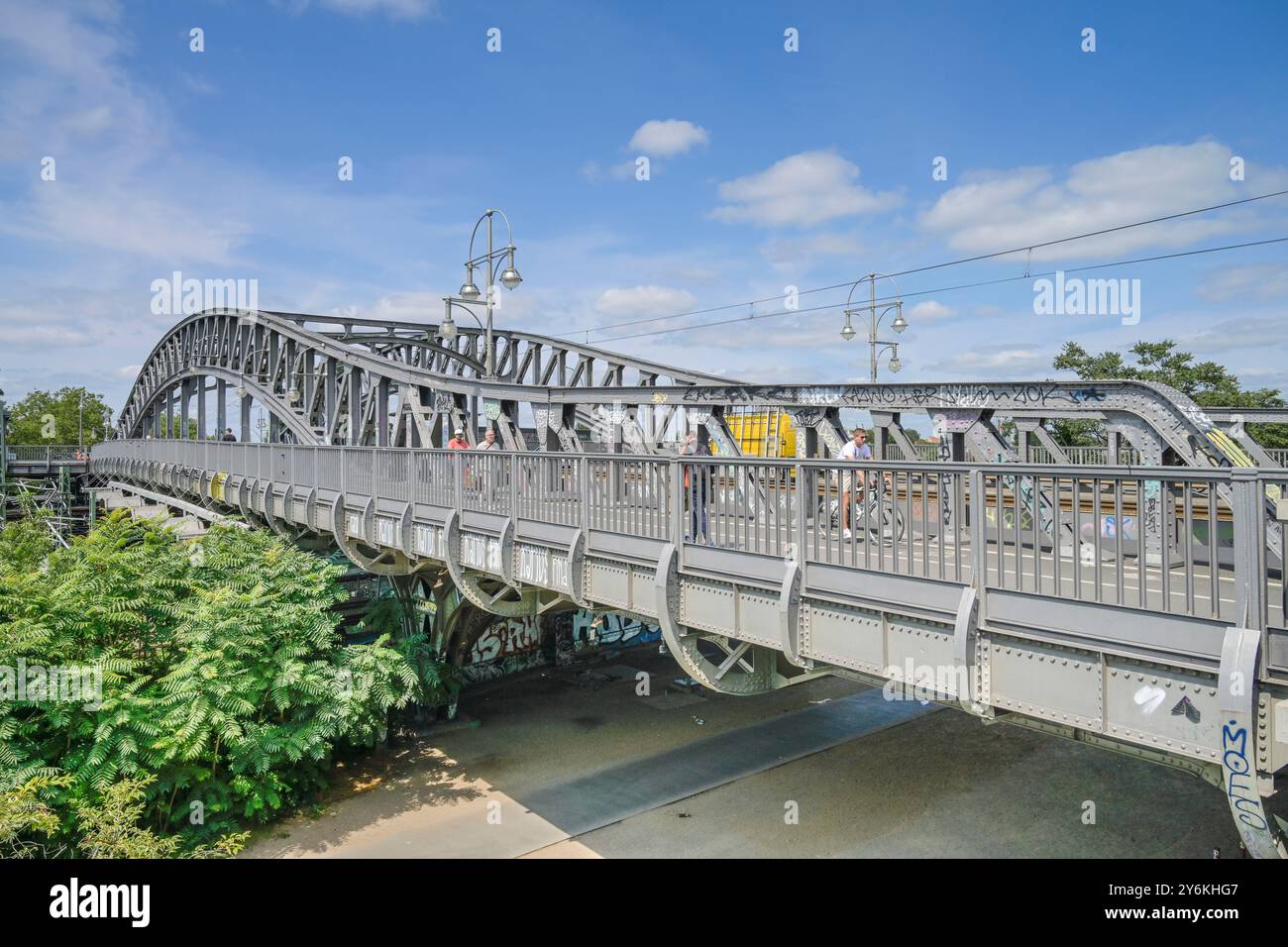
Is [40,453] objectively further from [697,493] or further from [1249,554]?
[1249,554]

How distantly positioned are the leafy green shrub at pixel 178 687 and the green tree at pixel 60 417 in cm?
8052

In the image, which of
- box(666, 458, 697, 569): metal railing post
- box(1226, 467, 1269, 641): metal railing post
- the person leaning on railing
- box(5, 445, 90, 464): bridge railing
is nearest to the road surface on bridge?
box(666, 458, 697, 569): metal railing post

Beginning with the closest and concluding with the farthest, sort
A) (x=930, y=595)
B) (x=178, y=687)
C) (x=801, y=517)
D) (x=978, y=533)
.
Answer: (x=978, y=533), (x=930, y=595), (x=801, y=517), (x=178, y=687)

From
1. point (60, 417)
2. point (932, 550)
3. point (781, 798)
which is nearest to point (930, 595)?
point (932, 550)

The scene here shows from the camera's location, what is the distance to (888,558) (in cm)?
687

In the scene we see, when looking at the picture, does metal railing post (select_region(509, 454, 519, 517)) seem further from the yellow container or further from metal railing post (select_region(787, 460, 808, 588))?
the yellow container

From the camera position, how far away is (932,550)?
7570 mm

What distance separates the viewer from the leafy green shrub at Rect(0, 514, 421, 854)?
1273cm

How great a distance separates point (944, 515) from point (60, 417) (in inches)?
4024

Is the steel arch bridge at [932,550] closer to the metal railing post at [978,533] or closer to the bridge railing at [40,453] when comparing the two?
the metal railing post at [978,533]

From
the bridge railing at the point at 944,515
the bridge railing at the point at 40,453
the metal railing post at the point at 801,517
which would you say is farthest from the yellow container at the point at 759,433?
the bridge railing at the point at 40,453

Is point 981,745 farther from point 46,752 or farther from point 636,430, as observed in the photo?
point 46,752

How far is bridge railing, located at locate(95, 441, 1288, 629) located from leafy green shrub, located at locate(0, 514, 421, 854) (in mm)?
4306
